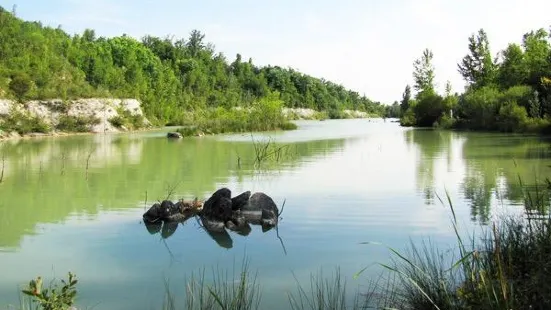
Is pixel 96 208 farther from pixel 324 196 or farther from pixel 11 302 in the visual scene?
pixel 11 302

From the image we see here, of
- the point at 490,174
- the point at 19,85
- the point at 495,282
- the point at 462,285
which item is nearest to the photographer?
the point at 495,282

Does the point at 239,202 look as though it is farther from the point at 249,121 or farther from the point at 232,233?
the point at 249,121

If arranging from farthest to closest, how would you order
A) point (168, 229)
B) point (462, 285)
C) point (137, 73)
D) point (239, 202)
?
1. point (137, 73)
2. point (239, 202)
3. point (168, 229)
4. point (462, 285)

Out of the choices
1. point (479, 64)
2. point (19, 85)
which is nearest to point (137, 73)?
point (19, 85)

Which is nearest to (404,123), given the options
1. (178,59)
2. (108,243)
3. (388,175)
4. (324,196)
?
(178,59)

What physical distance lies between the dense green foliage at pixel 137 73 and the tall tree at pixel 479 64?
20.8m

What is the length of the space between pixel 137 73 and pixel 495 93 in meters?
34.2

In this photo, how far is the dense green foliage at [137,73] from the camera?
39688 mm

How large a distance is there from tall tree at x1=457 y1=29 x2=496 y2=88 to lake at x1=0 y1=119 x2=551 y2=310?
1437 inches

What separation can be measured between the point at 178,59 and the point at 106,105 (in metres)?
30.7

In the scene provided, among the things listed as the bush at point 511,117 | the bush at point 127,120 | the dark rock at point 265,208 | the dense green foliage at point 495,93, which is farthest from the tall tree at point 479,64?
the dark rock at point 265,208

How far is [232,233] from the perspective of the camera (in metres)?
7.47

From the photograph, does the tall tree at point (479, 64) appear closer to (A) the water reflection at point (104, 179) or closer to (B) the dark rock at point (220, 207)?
(A) the water reflection at point (104, 179)

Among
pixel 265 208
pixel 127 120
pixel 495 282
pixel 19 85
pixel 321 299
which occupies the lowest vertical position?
pixel 321 299
